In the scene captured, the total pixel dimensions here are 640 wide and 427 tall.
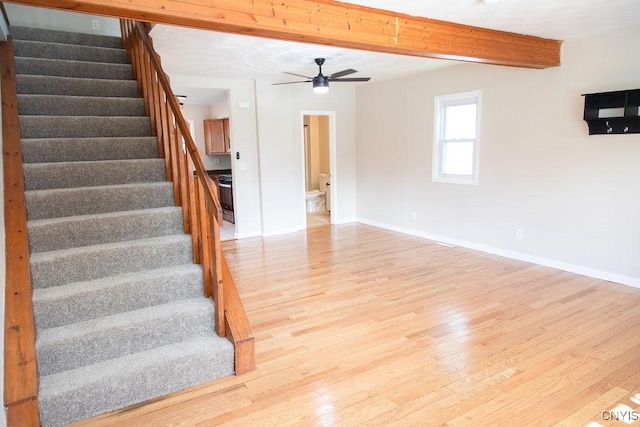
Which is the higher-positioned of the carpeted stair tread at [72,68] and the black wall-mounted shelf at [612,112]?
the carpeted stair tread at [72,68]

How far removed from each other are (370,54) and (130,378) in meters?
3.94

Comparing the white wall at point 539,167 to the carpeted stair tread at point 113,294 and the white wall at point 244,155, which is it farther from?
the carpeted stair tread at point 113,294

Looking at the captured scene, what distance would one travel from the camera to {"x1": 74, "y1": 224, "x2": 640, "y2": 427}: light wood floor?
222 cm

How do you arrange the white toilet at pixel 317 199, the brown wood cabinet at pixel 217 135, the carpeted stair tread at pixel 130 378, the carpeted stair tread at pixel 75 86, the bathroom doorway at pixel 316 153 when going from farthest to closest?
the bathroom doorway at pixel 316 153
the white toilet at pixel 317 199
the brown wood cabinet at pixel 217 135
the carpeted stair tread at pixel 75 86
the carpeted stair tread at pixel 130 378

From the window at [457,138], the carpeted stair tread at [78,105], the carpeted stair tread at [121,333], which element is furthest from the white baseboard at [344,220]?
the carpeted stair tread at [121,333]

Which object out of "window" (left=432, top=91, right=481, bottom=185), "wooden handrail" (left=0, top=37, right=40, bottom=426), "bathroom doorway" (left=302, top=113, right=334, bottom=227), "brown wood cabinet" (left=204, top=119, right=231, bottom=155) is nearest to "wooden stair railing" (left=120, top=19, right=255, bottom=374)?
"wooden handrail" (left=0, top=37, right=40, bottom=426)

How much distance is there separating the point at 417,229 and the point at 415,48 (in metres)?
3.62

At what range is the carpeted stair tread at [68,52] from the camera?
3996 mm

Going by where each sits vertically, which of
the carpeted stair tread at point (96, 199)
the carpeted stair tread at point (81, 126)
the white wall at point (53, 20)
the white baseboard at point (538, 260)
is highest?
the white wall at point (53, 20)

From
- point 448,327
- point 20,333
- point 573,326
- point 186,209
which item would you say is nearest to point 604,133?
point 573,326

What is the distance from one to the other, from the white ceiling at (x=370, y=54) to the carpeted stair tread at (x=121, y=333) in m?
2.43

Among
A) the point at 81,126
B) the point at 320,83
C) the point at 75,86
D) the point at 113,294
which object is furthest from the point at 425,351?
the point at 75,86

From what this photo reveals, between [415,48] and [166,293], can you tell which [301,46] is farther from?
[166,293]

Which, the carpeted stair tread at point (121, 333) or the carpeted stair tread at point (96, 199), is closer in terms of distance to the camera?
the carpeted stair tread at point (121, 333)
